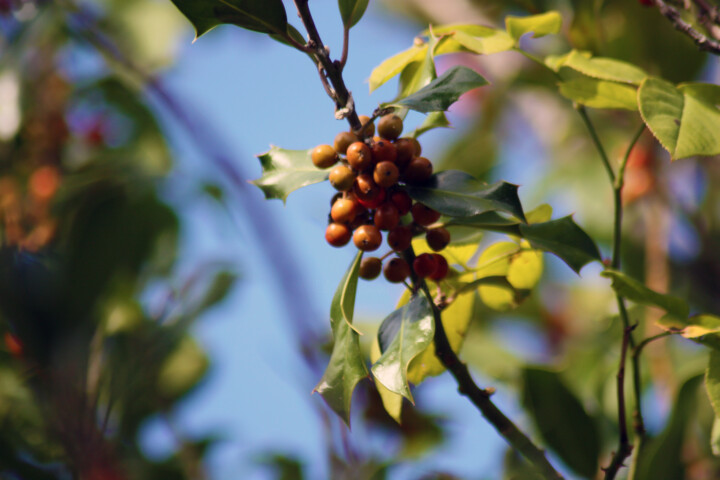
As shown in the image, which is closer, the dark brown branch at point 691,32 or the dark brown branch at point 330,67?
the dark brown branch at point 330,67

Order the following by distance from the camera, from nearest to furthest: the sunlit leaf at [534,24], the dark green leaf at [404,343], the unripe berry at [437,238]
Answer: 1. the dark green leaf at [404,343]
2. the unripe berry at [437,238]
3. the sunlit leaf at [534,24]

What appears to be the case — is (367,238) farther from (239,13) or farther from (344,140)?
(239,13)

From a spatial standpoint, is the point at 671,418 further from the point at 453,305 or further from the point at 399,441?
the point at 399,441

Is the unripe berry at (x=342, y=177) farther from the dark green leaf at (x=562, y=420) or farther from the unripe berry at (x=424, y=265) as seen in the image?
the dark green leaf at (x=562, y=420)

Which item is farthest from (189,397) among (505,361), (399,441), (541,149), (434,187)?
(541,149)

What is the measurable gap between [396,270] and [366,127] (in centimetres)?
17

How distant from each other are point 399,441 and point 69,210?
922mm

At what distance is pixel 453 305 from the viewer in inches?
36.9

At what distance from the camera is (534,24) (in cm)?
93

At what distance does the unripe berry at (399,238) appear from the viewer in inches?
29.5

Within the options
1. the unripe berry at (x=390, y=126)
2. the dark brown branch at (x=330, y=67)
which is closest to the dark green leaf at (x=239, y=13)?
the dark brown branch at (x=330, y=67)

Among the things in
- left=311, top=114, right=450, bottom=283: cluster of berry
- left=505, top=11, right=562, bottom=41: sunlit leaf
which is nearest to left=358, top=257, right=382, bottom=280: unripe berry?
left=311, top=114, right=450, bottom=283: cluster of berry

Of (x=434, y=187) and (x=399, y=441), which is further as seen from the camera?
(x=399, y=441)

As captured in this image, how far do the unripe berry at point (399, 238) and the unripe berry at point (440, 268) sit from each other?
0.20 ft
